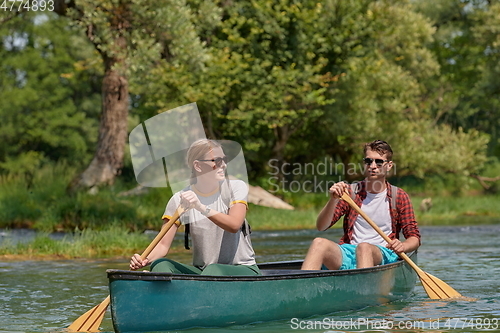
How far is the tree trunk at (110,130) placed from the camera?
18.4m

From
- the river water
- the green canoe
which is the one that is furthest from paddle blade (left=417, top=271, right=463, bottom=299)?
the green canoe

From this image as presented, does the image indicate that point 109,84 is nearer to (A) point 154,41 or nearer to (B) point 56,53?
(A) point 154,41

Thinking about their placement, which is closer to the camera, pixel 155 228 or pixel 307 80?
pixel 155 228

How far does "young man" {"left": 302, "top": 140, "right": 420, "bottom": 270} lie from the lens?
7.21 m

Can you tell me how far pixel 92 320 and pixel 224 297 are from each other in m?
1.11

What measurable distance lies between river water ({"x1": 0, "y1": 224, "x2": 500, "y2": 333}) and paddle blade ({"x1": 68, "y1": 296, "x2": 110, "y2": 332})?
23 centimetres

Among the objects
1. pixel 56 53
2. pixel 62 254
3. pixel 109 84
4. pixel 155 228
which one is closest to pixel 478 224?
pixel 155 228

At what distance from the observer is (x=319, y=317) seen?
6.96 metres

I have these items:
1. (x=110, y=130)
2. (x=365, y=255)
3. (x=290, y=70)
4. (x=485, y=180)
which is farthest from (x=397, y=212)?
(x=485, y=180)

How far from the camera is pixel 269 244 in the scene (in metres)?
15.1

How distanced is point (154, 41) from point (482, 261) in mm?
8423

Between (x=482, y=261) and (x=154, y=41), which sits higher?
(x=154, y=41)

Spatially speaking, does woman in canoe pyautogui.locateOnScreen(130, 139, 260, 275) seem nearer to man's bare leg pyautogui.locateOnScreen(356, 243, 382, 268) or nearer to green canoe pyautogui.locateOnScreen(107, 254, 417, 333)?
green canoe pyautogui.locateOnScreen(107, 254, 417, 333)

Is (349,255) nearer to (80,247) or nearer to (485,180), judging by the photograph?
(80,247)
